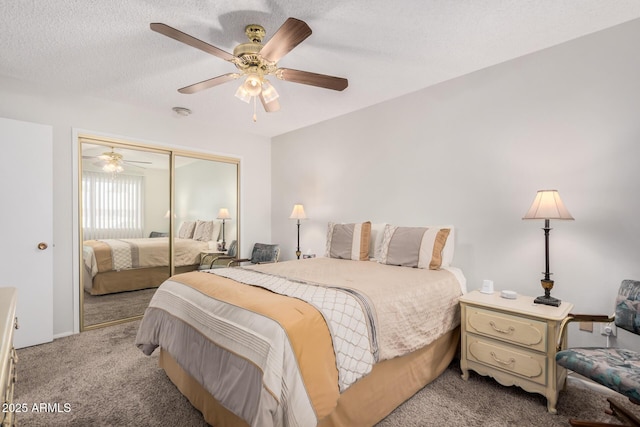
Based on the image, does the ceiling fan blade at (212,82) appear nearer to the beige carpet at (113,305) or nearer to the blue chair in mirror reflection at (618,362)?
the beige carpet at (113,305)

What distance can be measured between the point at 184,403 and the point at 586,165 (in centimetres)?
329

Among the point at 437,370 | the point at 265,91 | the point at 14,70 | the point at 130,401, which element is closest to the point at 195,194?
the point at 14,70

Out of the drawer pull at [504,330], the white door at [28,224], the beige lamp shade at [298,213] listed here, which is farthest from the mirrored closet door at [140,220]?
the drawer pull at [504,330]

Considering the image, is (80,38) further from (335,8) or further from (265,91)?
(335,8)

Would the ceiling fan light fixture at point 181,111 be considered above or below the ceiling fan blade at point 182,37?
above

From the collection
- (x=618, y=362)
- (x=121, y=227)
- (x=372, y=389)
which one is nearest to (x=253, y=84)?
(x=372, y=389)

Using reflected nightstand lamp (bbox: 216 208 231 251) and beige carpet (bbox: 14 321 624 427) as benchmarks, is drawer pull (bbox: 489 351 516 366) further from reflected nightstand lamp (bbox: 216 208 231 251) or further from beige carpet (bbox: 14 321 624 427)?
reflected nightstand lamp (bbox: 216 208 231 251)

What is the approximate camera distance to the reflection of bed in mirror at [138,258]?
11.4 ft

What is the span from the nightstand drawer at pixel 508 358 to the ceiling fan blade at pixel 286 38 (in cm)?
237

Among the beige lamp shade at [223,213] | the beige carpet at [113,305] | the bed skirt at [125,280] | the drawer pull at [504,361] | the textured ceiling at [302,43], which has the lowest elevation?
the beige carpet at [113,305]

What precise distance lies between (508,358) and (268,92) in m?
2.58

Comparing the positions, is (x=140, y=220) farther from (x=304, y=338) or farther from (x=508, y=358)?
(x=508, y=358)

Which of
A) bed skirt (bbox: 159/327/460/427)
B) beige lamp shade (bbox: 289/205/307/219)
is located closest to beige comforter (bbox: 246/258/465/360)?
bed skirt (bbox: 159/327/460/427)

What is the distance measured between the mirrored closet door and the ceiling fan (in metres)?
1.77
